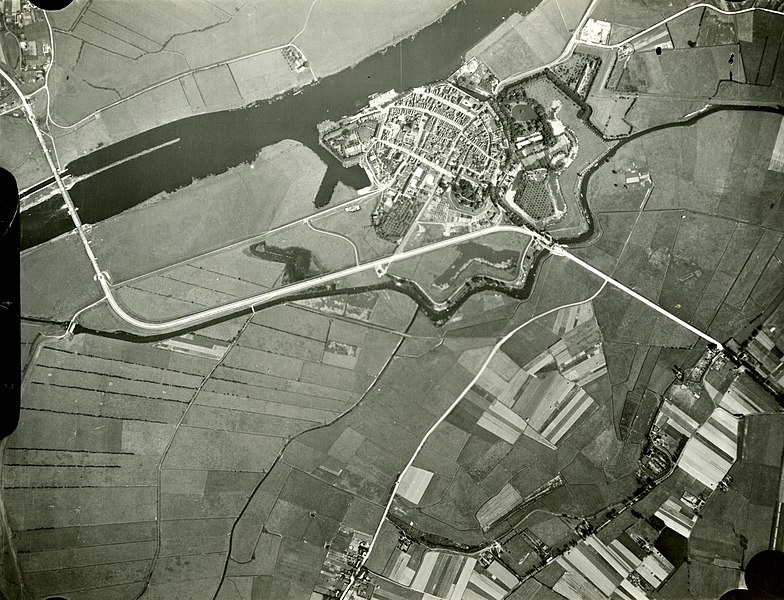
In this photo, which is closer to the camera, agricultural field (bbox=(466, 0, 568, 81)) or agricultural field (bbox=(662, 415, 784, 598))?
agricultural field (bbox=(466, 0, 568, 81))

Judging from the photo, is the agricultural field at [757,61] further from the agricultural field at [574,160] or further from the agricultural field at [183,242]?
the agricultural field at [183,242]

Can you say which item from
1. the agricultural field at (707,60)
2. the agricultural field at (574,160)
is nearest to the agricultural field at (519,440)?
the agricultural field at (574,160)

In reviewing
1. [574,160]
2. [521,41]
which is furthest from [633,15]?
[574,160]

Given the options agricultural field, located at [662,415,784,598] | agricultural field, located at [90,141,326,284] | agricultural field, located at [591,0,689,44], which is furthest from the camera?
agricultural field, located at [662,415,784,598]

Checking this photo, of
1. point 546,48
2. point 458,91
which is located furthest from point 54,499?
point 546,48

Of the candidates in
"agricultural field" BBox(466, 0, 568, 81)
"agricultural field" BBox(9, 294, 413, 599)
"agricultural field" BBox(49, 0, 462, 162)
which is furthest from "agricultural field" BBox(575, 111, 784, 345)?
"agricultural field" BBox(49, 0, 462, 162)

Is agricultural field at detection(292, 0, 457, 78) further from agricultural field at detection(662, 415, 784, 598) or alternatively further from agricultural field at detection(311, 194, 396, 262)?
agricultural field at detection(662, 415, 784, 598)

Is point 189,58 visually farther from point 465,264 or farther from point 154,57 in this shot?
point 465,264
